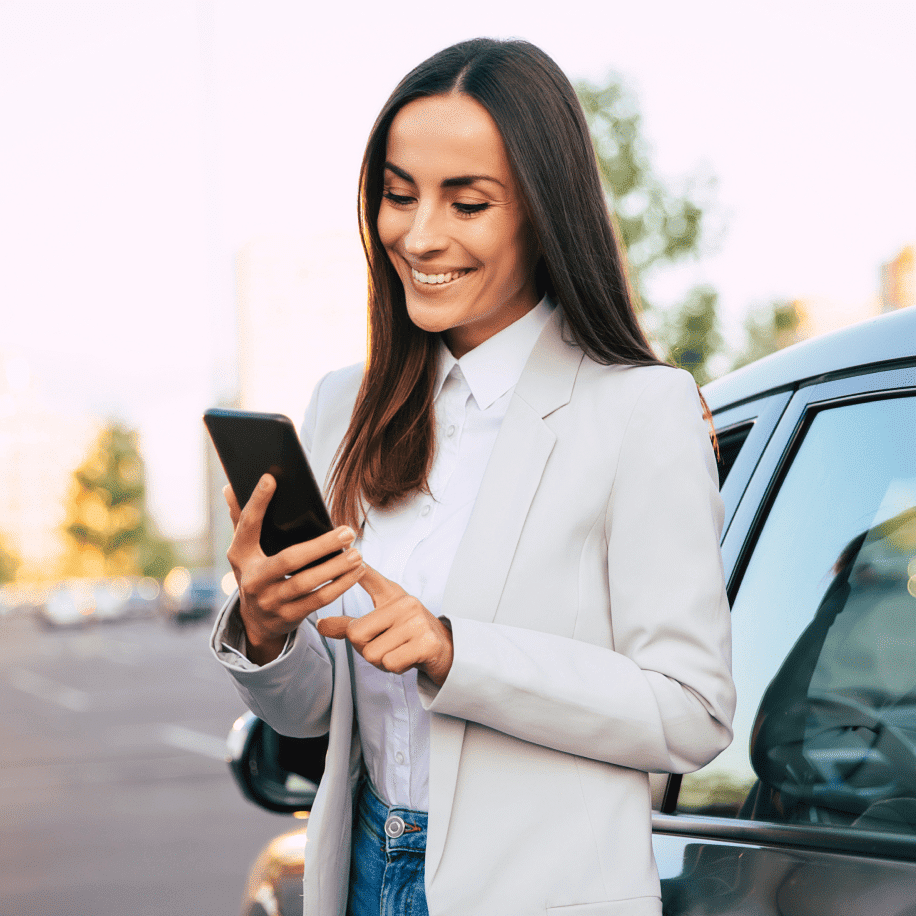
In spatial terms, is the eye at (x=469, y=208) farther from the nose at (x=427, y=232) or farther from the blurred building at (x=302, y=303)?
the blurred building at (x=302, y=303)

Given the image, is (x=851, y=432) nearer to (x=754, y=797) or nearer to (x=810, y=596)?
(x=810, y=596)

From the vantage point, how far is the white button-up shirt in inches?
59.6

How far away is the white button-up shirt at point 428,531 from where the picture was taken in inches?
59.6

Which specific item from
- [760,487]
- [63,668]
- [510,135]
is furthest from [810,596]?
[63,668]

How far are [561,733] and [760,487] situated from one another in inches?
26.9

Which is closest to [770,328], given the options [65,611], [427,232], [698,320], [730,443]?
[698,320]

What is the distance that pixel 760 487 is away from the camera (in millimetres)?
1791

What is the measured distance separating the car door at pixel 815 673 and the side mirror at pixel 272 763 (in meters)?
0.70


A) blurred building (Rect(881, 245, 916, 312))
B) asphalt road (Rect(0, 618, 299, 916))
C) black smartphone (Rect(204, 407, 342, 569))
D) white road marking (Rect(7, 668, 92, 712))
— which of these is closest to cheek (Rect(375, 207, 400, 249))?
black smartphone (Rect(204, 407, 342, 569))

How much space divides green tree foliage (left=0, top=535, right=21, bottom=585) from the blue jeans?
3736 inches

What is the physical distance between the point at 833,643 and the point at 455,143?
94 centimetres

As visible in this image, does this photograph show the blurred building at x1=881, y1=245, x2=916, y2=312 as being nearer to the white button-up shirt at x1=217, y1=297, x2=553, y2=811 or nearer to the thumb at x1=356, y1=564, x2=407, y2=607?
the white button-up shirt at x1=217, y1=297, x2=553, y2=811

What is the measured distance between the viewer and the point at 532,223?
1553 millimetres

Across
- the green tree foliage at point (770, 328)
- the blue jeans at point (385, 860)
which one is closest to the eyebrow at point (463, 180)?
the blue jeans at point (385, 860)
